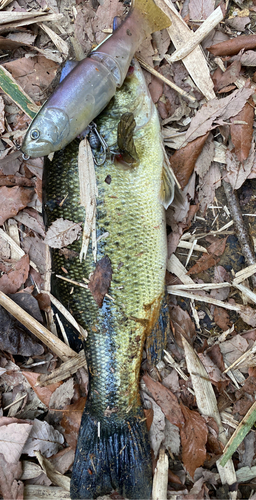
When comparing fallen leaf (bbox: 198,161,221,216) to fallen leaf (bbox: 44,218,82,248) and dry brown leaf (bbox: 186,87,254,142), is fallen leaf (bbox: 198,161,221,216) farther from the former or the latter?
fallen leaf (bbox: 44,218,82,248)

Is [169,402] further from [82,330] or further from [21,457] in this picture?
[21,457]

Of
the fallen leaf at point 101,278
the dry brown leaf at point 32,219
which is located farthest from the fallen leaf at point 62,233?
the dry brown leaf at point 32,219

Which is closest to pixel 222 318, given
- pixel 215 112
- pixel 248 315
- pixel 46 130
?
pixel 248 315

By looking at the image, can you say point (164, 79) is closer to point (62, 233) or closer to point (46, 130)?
point (46, 130)

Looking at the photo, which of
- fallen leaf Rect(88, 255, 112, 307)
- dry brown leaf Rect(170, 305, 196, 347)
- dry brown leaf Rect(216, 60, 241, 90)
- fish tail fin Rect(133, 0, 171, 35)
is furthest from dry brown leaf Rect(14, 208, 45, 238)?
dry brown leaf Rect(216, 60, 241, 90)

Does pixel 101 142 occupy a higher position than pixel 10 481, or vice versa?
pixel 101 142

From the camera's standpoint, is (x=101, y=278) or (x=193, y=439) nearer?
(x=101, y=278)

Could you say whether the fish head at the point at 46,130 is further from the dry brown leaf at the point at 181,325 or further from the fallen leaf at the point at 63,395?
the fallen leaf at the point at 63,395
